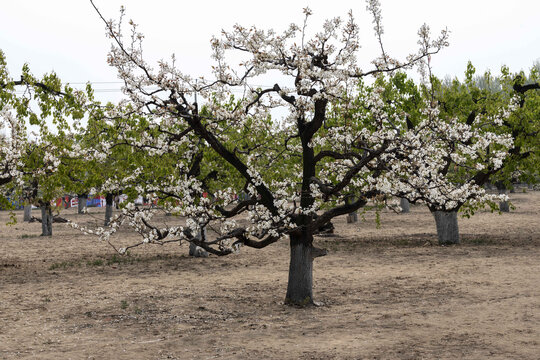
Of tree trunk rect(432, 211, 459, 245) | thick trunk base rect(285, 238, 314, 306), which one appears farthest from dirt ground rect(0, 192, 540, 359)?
tree trunk rect(432, 211, 459, 245)

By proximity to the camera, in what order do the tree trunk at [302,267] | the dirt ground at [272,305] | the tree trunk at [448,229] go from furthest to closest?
1. the tree trunk at [448,229]
2. the tree trunk at [302,267]
3. the dirt ground at [272,305]

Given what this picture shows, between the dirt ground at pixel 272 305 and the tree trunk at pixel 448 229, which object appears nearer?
the dirt ground at pixel 272 305

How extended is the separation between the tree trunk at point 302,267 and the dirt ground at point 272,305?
53 cm

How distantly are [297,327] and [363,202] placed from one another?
3228 millimetres

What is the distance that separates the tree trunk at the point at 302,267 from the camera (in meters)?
13.9

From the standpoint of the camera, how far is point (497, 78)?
26.8 m

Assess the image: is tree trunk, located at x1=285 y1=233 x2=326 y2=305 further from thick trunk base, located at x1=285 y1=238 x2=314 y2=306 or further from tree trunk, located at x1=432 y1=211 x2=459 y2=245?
tree trunk, located at x1=432 y1=211 x2=459 y2=245

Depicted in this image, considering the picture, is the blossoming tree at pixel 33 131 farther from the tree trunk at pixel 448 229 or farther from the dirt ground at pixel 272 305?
the tree trunk at pixel 448 229

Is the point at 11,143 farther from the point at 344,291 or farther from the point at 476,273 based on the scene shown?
the point at 476,273

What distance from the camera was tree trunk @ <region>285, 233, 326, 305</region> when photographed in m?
13.9

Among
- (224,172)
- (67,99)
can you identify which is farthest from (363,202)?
(67,99)

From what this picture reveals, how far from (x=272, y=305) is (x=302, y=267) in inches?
51.8

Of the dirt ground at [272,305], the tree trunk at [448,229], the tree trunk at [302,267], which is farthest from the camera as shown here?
the tree trunk at [448,229]

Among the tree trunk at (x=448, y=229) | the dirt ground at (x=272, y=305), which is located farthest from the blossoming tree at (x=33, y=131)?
the tree trunk at (x=448, y=229)
